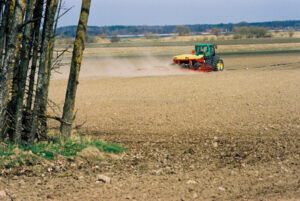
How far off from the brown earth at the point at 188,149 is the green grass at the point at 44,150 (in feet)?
1.27

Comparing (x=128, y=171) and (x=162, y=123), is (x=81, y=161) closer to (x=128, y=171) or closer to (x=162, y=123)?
(x=128, y=171)

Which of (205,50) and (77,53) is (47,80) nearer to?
(77,53)

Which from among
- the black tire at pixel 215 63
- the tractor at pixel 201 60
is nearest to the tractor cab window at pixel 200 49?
the tractor at pixel 201 60

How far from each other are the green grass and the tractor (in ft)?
53.8

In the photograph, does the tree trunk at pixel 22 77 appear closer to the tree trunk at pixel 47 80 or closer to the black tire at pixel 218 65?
the tree trunk at pixel 47 80

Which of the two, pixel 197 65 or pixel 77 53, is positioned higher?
pixel 77 53

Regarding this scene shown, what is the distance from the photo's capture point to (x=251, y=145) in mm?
8344

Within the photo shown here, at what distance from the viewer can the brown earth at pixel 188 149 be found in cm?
604

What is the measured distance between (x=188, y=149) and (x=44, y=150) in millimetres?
2656

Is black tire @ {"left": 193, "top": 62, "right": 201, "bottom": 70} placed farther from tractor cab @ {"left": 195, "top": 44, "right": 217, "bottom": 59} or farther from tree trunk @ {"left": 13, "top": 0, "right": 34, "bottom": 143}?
tree trunk @ {"left": 13, "top": 0, "right": 34, "bottom": 143}

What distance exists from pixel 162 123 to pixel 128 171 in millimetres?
3608

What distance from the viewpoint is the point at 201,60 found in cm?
2412

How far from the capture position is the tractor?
24.0m

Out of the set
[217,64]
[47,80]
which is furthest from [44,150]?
[217,64]
